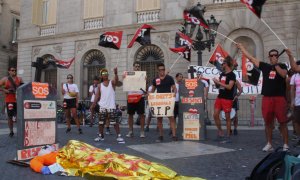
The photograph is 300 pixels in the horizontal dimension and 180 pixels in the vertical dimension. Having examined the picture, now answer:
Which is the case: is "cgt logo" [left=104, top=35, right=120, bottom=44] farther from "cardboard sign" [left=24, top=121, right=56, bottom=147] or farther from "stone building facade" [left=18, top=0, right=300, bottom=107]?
"stone building facade" [left=18, top=0, right=300, bottom=107]

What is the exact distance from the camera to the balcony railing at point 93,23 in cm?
2291

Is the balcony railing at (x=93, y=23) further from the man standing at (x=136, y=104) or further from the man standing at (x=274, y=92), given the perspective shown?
the man standing at (x=274, y=92)

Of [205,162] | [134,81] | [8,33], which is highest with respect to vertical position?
[8,33]

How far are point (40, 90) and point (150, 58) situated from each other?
15.4 meters

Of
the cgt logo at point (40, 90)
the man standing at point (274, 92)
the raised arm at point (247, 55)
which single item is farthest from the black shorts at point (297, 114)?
the cgt logo at point (40, 90)

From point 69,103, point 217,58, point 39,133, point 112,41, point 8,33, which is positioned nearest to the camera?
point 39,133

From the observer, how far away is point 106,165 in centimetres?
452

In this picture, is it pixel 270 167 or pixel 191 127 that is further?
pixel 191 127

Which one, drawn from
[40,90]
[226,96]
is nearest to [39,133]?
Result: [40,90]

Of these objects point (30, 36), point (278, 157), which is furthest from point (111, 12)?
point (278, 157)

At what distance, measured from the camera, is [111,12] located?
22.4 meters

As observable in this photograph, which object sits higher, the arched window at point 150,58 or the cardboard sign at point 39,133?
the arched window at point 150,58

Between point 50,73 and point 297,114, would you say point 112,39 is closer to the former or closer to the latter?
point 297,114

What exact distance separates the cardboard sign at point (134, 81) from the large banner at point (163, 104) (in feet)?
2.63
